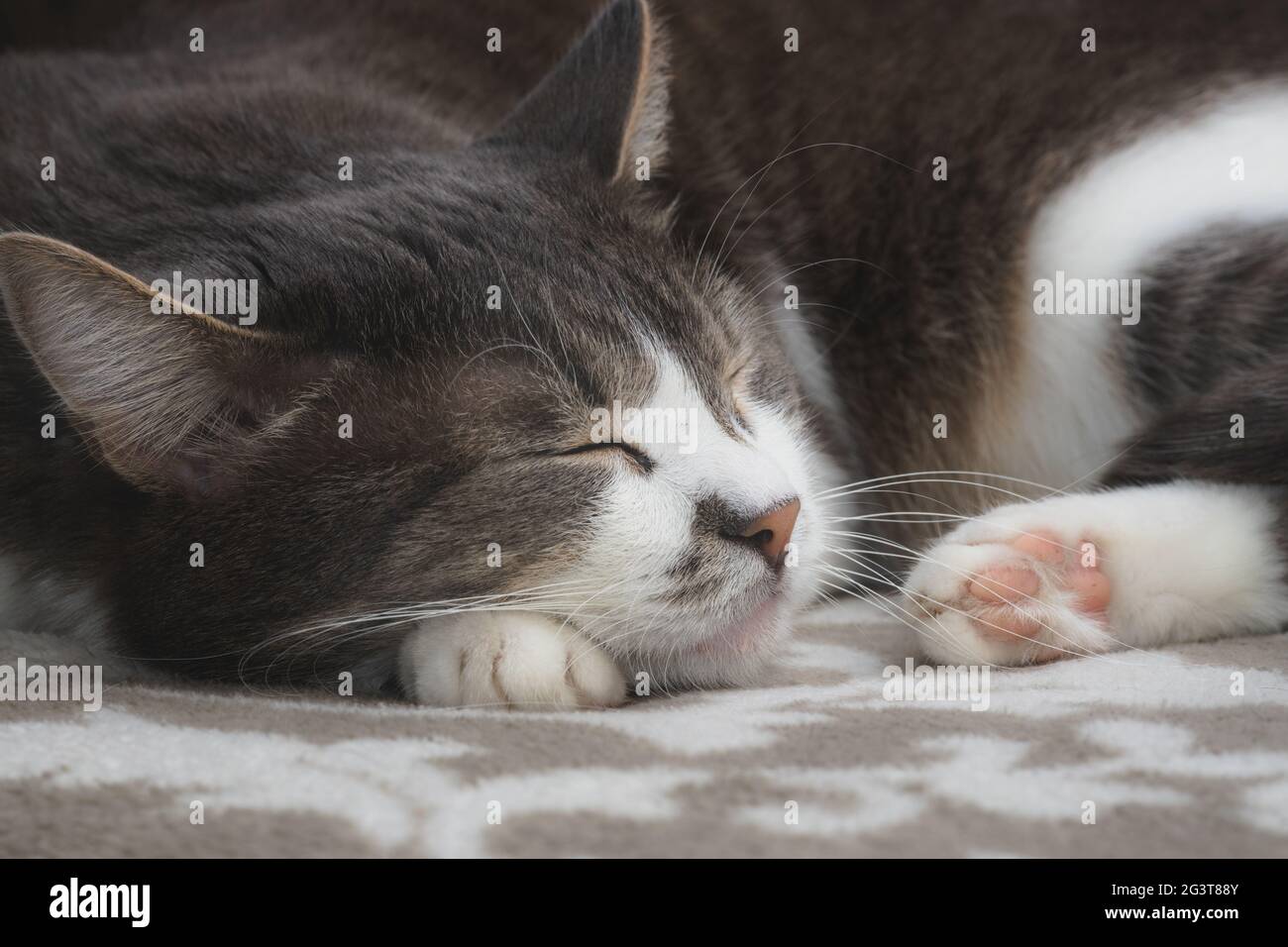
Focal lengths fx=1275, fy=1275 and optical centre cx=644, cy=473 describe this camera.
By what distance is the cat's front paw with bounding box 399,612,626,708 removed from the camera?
3.63 ft

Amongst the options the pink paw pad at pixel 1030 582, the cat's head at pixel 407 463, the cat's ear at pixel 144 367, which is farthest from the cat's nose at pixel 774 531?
the cat's ear at pixel 144 367

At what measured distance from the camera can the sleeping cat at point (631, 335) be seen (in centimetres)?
111

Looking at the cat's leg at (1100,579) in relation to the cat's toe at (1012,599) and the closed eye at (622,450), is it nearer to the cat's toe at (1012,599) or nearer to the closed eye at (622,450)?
the cat's toe at (1012,599)

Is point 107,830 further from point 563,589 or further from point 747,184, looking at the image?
point 747,184

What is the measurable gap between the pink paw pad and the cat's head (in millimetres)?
204

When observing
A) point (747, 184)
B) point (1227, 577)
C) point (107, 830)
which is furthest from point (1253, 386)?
point (107, 830)

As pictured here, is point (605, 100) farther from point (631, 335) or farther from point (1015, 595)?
point (1015, 595)

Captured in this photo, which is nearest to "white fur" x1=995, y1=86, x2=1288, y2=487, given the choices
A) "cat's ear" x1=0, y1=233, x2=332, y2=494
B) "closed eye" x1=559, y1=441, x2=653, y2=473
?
"closed eye" x1=559, y1=441, x2=653, y2=473

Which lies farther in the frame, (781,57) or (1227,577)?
(781,57)

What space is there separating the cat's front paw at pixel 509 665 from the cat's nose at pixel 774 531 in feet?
0.56

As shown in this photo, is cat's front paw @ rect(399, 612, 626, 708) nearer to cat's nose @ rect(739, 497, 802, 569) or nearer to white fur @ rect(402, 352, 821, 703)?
white fur @ rect(402, 352, 821, 703)
